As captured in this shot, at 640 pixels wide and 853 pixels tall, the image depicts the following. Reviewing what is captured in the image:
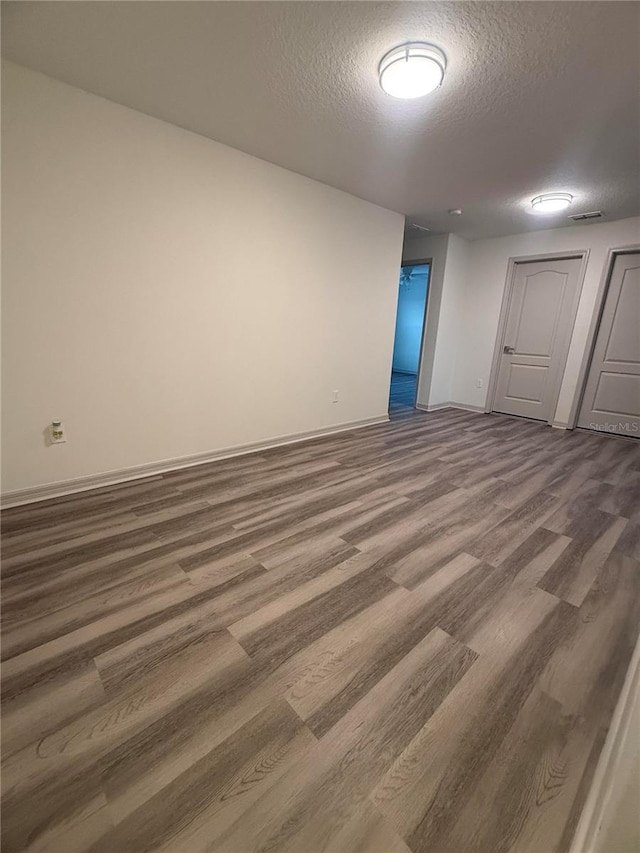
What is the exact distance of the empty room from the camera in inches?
36.9

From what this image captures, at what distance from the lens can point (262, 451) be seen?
3451 millimetres

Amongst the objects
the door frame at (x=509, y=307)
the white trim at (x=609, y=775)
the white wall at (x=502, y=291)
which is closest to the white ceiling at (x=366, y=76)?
the white wall at (x=502, y=291)

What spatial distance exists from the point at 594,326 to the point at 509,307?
1102 millimetres

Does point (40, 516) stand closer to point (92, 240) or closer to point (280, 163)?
point (92, 240)

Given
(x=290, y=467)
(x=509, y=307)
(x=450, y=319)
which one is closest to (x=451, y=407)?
(x=450, y=319)

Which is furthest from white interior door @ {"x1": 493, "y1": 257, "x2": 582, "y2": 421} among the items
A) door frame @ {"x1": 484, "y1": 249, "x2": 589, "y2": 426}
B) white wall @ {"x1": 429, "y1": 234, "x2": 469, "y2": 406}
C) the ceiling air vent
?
white wall @ {"x1": 429, "y1": 234, "x2": 469, "y2": 406}

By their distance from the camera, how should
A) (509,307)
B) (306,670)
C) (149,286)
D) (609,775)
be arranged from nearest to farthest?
(609,775) < (306,670) < (149,286) < (509,307)

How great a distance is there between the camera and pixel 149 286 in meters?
2.53

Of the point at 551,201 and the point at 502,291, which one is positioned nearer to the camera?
the point at 551,201

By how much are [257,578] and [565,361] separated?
495cm

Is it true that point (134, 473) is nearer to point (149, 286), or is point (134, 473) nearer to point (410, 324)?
point (149, 286)

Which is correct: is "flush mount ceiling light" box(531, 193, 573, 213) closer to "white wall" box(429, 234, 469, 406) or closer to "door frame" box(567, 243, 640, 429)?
"door frame" box(567, 243, 640, 429)

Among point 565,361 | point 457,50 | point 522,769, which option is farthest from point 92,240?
point 565,361

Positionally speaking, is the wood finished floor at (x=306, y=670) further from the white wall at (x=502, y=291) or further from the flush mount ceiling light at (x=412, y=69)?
the white wall at (x=502, y=291)
